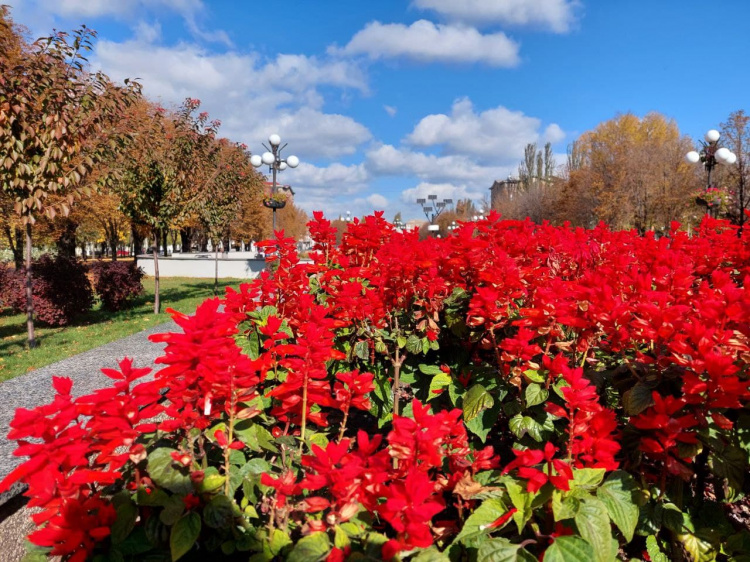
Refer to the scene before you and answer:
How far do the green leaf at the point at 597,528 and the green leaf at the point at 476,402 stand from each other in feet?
2.16

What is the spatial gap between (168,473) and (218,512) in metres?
0.17

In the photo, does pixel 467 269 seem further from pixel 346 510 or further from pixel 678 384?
pixel 346 510

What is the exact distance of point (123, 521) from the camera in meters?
1.16

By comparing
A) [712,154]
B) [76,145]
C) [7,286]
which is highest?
[712,154]

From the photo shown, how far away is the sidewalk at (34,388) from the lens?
7.96ft

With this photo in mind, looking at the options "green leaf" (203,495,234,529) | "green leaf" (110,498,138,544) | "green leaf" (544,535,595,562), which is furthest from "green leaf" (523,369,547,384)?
"green leaf" (110,498,138,544)

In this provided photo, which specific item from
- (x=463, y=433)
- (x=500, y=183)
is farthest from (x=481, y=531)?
(x=500, y=183)

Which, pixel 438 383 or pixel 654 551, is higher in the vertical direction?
pixel 438 383

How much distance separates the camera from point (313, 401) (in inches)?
63.9

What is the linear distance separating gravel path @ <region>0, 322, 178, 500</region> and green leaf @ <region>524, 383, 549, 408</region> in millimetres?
3395

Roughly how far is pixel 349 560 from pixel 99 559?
Answer: 2.05 ft

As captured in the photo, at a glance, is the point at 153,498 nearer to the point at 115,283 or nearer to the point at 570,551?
the point at 570,551

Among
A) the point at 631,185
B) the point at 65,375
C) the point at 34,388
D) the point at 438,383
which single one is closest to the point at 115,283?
the point at 65,375

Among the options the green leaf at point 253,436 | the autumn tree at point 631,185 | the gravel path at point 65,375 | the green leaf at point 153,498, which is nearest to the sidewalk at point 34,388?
the gravel path at point 65,375
